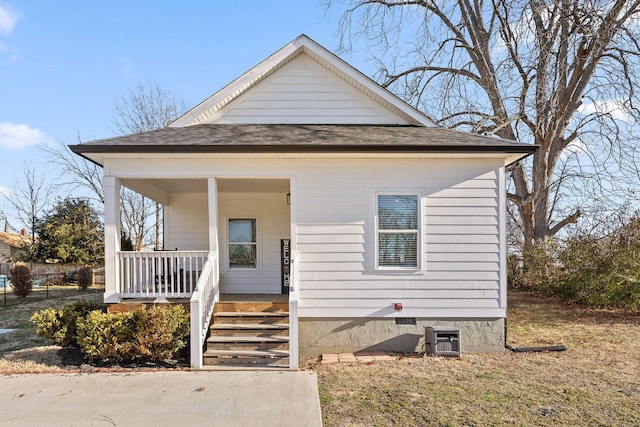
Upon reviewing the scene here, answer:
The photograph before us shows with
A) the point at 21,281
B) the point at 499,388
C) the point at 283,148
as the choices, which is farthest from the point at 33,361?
the point at 21,281

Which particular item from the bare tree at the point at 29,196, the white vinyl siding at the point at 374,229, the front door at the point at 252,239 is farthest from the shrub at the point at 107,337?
the bare tree at the point at 29,196

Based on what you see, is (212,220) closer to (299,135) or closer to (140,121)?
(299,135)

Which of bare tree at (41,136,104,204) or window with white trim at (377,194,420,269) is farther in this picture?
bare tree at (41,136,104,204)

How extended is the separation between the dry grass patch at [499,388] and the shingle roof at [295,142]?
3.69 m

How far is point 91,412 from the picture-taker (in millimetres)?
4395

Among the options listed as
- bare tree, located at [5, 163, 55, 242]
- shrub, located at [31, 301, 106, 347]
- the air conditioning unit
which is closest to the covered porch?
shrub, located at [31, 301, 106, 347]

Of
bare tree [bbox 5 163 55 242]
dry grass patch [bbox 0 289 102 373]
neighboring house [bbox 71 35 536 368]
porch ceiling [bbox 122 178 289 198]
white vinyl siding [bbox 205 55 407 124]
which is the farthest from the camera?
bare tree [bbox 5 163 55 242]

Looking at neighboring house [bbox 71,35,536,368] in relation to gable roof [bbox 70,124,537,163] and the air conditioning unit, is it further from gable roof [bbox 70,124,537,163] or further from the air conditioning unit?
the air conditioning unit

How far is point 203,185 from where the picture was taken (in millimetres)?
8883

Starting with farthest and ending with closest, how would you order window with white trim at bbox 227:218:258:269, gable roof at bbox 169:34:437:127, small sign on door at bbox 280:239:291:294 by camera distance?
window with white trim at bbox 227:218:258:269 → small sign on door at bbox 280:239:291:294 → gable roof at bbox 169:34:437:127

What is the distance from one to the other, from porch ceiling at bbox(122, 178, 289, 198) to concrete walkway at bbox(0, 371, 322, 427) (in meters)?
3.77

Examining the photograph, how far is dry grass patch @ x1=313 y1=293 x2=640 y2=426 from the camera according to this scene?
4.30 meters

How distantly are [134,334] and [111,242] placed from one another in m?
1.88

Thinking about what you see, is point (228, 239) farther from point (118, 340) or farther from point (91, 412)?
point (91, 412)
